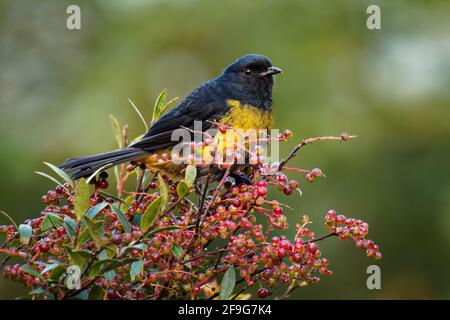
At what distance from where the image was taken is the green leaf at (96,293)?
1.67 metres

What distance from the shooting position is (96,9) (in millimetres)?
5293

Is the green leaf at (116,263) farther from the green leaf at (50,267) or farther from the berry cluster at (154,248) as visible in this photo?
the green leaf at (50,267)

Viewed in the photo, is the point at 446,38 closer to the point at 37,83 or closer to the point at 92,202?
the point at 37,83

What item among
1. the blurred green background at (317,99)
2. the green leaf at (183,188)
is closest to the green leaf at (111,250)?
the green leaf at (183,188)

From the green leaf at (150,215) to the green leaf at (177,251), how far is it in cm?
11

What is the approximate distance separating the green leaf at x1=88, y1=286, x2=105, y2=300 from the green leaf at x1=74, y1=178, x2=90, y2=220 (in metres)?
0.19

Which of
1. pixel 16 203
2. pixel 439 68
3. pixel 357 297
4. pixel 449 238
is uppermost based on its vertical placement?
pixel 439 68

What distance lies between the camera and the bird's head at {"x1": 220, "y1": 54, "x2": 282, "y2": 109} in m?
4.08

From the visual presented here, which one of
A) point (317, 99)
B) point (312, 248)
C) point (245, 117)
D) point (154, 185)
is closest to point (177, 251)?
point (312, 248)

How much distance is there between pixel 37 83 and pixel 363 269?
3.02 m

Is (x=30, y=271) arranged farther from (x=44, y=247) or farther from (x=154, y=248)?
(x=154, y=248)

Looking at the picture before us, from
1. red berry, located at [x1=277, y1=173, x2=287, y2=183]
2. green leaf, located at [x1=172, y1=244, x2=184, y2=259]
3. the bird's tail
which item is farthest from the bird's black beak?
green leaf, located at [x1=172, y1=244, x2=184, y2=259]
